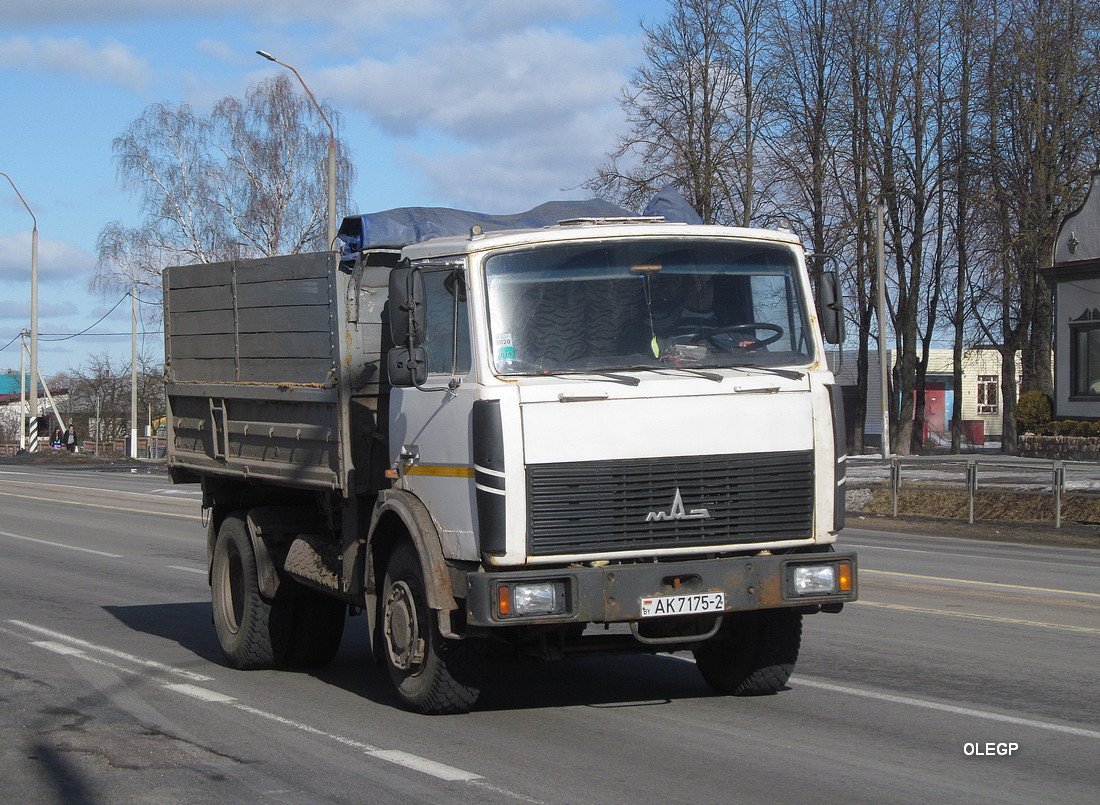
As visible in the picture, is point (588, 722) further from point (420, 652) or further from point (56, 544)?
point (56, 544)

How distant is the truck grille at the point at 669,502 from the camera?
639 cm

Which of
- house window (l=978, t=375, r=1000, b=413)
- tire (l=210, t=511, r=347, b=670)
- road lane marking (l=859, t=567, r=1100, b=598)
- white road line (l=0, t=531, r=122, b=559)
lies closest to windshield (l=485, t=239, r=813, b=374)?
tire (l=210, t=511, r=347, b=670)

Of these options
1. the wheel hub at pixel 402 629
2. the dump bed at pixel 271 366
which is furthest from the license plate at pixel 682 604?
the dump bed at pixel 271 366

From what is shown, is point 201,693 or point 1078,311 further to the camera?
point 1078,311

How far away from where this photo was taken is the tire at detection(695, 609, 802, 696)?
7453mm

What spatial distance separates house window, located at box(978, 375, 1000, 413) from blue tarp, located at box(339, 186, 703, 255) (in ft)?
236

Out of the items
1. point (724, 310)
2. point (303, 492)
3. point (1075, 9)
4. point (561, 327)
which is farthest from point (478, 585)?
point (1075, 9)

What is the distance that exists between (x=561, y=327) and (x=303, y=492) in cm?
280

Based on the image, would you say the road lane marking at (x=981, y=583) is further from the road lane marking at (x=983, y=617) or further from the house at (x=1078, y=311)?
the house at (x=1078, y=311)

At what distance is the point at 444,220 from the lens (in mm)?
8664

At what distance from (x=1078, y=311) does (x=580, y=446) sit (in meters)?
30.6

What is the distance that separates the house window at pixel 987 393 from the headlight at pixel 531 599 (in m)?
74.3

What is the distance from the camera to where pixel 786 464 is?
673 centimetres

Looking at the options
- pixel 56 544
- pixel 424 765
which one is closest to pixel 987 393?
pixel 56 544
